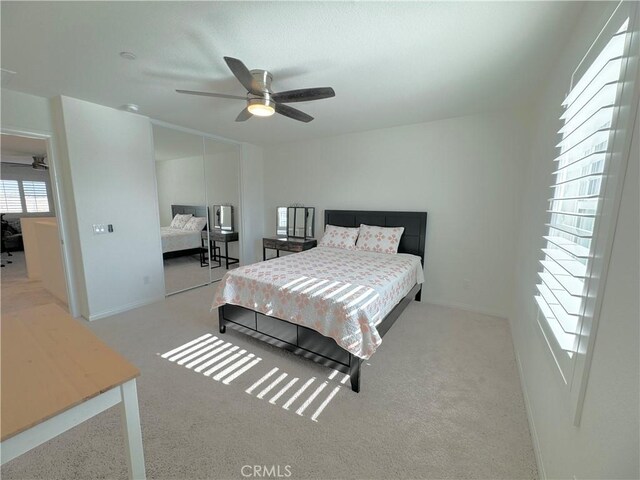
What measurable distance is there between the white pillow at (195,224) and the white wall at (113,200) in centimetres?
60

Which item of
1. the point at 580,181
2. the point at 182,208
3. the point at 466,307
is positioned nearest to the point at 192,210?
the point at 182,208

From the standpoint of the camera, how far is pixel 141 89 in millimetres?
2578

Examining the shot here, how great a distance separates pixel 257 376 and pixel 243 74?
2.29m

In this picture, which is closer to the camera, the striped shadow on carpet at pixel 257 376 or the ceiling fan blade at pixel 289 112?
the striped shadow on carpet at pixel 257 376

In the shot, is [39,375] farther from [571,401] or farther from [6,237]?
[6,237]

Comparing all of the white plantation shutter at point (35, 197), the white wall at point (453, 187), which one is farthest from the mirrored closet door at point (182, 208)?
the white plantation shutter at point (35, 197)

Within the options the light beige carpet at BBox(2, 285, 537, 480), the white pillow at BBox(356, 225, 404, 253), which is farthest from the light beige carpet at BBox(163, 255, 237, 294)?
the white pillow at BBox(356, 225, 404, 253)

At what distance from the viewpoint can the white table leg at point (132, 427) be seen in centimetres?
92

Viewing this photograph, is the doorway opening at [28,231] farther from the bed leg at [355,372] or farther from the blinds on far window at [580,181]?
the blinds on far window at [580,181]

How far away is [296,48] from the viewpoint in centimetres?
187

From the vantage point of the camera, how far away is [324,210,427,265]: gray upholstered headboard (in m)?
3.68

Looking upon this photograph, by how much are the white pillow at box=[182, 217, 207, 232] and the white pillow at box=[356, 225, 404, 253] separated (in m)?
2.56

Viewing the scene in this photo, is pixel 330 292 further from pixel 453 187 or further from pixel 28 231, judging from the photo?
pixel 28 231

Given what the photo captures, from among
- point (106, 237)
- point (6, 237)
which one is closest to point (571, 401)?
point (106, 237)
